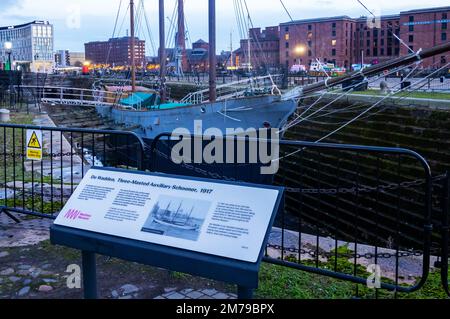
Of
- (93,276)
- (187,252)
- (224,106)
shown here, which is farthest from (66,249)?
(224,106)

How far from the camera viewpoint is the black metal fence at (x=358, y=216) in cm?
462

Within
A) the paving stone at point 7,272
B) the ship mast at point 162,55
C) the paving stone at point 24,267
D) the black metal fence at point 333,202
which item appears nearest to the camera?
the black metal fence at point 333,202

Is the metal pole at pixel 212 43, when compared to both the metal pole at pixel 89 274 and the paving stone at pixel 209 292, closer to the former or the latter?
the paving stone at pixel 209 292

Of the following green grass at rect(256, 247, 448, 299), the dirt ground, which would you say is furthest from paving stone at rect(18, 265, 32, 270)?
green grass at rect(256, 247, 448, 299)

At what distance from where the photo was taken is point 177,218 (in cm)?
377

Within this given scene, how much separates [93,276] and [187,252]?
3.63 feet

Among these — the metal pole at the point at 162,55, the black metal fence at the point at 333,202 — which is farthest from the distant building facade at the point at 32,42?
the black metal fence at the point at 333,202

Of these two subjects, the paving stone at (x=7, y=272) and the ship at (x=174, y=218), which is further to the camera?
the paving stone at (x=7, y=272)

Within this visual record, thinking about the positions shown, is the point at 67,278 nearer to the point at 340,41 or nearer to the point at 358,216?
the point at 358,216

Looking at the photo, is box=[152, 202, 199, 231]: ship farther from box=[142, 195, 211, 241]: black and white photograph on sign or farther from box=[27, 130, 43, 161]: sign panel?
box=[27, 130, 43, 161]: sign panel

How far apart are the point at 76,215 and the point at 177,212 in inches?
37.4

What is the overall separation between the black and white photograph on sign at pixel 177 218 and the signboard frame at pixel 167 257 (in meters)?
0.12

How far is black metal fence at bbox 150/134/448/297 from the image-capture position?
4617 mm

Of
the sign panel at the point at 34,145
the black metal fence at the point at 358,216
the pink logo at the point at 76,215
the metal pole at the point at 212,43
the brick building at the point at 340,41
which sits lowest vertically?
the black metal fence at the point at 358,216
